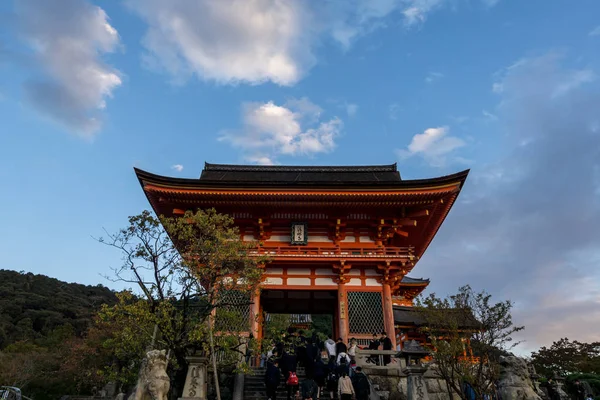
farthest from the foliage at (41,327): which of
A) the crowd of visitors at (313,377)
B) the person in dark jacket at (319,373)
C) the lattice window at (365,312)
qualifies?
the person in dark jacket at (319,373)

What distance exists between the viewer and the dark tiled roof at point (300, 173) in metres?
22.7

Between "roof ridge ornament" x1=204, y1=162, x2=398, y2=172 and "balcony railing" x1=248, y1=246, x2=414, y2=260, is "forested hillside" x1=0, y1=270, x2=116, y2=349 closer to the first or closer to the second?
"roof ridge ornament" x1=204, y1=162, x2=398, y2=172

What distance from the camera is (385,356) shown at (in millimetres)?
13586

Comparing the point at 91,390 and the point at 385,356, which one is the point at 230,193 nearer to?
the point at 385,356

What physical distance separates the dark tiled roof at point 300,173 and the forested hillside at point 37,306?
33.1 m

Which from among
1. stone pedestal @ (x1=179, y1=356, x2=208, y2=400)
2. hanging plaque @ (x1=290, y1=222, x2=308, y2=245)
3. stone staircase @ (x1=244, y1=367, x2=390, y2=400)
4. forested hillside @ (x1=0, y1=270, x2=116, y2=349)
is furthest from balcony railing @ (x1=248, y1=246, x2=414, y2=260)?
forested hillside @ (x1=0, y1=270, x2=116, y2=349)

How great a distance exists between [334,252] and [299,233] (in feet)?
6.23

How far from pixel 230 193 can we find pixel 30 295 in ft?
217

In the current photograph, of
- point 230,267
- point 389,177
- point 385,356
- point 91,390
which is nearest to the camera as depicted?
point 230,267

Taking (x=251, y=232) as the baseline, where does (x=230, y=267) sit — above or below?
below

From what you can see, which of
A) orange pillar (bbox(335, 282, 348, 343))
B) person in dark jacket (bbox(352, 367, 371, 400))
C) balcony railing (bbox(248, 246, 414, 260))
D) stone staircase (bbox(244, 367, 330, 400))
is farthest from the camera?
balcony railing (bbox(248, 246, 414, 260))

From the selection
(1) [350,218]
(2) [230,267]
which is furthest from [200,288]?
(1) [350,218]

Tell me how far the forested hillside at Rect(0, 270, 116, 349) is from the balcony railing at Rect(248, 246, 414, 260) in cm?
3868

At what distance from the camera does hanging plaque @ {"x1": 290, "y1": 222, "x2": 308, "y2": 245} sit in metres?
17.6
